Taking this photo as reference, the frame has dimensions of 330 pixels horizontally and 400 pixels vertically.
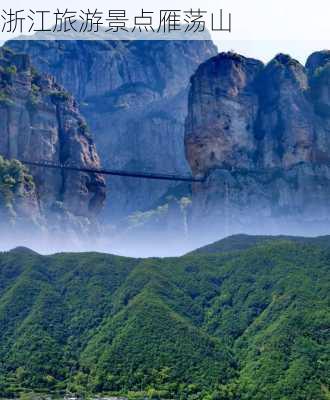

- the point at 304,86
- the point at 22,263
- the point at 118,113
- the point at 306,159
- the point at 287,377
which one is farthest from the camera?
the point at 118,113

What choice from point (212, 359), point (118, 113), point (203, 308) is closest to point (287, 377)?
point (212, 359)

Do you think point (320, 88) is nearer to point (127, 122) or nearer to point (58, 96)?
point (58, 96)

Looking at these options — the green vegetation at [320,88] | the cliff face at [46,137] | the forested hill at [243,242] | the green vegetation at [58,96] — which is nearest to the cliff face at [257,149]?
the green vegetation at [320,88]

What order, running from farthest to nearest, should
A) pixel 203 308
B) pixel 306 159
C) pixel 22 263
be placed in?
1. pixel 306 159
2. pixel 22 263
3. pixel 203 308

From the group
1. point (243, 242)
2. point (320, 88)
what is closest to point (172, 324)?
point (243, 242)

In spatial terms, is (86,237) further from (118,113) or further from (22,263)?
(118,113)

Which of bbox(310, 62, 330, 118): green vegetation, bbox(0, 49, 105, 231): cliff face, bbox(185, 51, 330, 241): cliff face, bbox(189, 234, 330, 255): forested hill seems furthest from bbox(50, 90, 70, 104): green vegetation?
bbox(189, 234, 330, 255): forested hill
